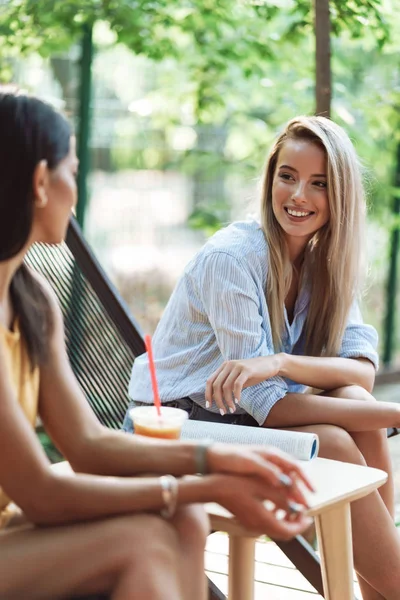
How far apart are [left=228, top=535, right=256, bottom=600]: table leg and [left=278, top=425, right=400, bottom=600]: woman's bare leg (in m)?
0.39

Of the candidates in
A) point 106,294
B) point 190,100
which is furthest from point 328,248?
point 190,100

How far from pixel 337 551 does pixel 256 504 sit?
0.54 meters

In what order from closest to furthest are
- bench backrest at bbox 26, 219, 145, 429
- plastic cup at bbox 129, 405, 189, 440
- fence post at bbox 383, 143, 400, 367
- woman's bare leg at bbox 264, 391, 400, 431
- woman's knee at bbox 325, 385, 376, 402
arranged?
plastic cup at bbox 129, 405, 189, 440, woman's bare leg at bbox 264, 391, 400, 431, woman's knee at bbox 325, 385, 376, 402, bench backrest at bbox 26, 219, 145, 429, fence post at bbox 383, 143, 400, 367

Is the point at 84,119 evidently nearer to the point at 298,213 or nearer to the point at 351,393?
the point at 298,213

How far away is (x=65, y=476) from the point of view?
67.4 inches

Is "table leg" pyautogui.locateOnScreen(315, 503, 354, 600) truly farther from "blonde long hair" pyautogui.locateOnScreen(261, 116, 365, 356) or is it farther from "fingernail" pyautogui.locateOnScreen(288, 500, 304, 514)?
"blonde long hair" pyautogui.locateOnScreen(261, 116, 365, 356)

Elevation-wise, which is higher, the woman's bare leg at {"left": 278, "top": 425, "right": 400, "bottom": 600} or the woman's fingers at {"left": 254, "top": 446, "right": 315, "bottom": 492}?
the woman's fingers at {"left": 254, "top": 446, "right": 315, "bottom": 492}

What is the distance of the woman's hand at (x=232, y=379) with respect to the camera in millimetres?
2393

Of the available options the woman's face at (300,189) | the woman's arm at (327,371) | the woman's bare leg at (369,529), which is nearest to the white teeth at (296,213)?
the woman's face at (300,189)

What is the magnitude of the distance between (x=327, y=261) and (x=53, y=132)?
1302 millimetres

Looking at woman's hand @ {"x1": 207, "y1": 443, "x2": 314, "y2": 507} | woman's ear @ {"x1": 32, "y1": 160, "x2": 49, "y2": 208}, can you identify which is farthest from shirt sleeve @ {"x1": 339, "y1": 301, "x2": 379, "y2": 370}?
woman's ear @ {"x1": 32, "y1": 160, "x2": 49, "y2": 208}

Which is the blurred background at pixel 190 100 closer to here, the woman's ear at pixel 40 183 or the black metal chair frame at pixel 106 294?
the black metal chair frame at pixel 106 294

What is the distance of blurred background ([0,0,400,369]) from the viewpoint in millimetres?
4086

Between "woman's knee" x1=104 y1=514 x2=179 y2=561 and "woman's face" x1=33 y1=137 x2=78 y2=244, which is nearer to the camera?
"woman's knee" x1=104 y1=514 x2=179 y2=561
